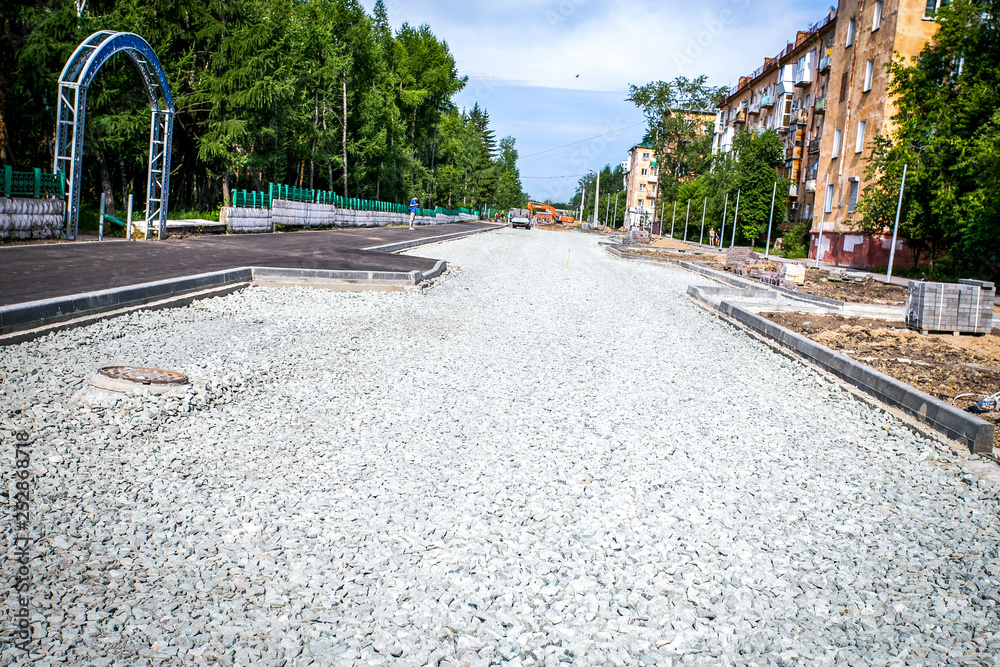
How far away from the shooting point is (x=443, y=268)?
18.8m

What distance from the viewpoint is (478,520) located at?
3982 mm

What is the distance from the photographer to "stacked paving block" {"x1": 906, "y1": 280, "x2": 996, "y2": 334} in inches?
459

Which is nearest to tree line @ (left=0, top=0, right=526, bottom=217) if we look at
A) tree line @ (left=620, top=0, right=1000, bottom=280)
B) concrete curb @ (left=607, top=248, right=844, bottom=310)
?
concrete curb @ (left=607, top=248, right=844, bottom=310)

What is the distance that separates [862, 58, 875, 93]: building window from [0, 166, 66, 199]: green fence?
115 ft

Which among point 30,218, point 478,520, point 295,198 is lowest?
point 478,520

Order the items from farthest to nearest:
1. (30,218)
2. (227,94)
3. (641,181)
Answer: (641,181)
(227,94)
(30,218)

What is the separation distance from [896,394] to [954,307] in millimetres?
5988

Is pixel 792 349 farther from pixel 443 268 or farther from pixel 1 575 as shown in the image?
pixel 443 268

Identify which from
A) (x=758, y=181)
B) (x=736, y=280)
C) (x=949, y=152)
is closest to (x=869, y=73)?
(x=949, y=152)

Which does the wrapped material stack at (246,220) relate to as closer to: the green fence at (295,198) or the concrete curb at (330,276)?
the green fence at (295,198)

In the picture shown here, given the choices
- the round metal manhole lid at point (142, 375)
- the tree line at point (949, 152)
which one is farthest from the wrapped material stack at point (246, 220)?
the tree line at point (949, 152)

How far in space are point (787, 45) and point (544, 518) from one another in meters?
65.4

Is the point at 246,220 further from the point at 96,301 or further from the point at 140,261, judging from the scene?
the point at 96,301

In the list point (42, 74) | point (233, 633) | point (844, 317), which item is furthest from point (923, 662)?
point (42, 74)
